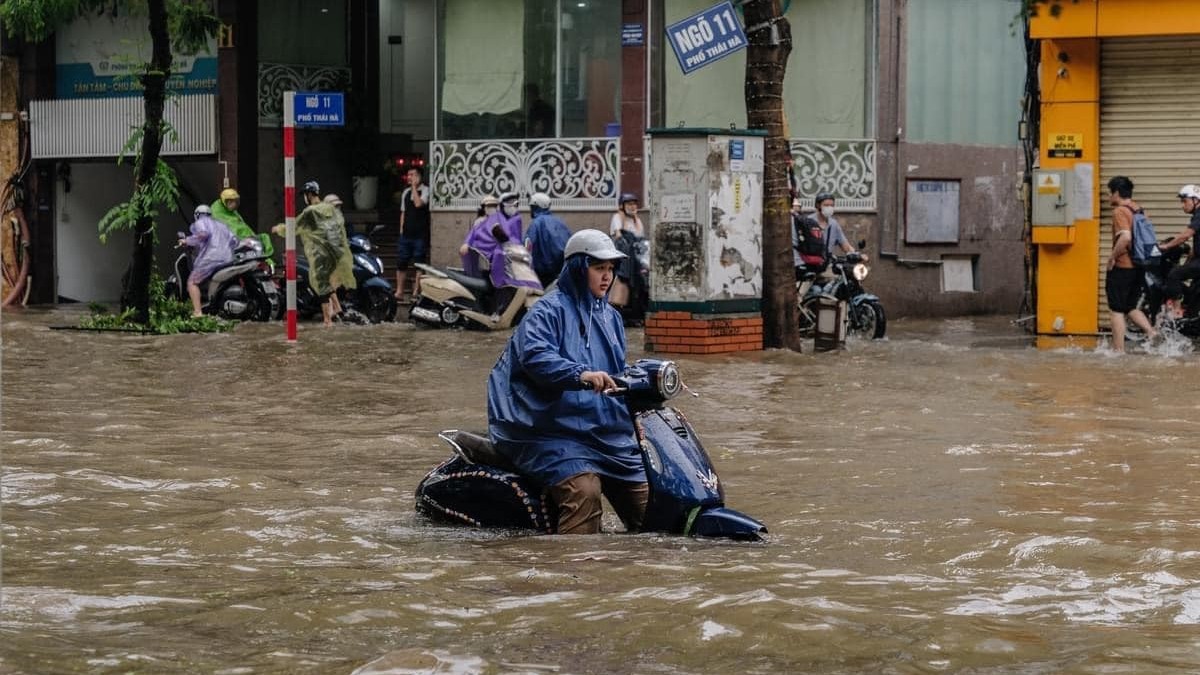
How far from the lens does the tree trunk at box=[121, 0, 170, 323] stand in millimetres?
20281

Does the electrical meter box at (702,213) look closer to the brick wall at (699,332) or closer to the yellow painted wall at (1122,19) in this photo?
the brick wall at (699,332)

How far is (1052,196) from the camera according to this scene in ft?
62.2

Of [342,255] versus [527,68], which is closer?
[342,255]

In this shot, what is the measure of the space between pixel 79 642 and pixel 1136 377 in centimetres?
1095

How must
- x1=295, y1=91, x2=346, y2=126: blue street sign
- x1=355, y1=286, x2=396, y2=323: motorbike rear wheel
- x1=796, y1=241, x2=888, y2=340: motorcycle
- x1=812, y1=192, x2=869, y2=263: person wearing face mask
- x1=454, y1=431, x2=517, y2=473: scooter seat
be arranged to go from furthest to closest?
x1=355, y1=286, x2=396, y2=323: motorbike rear wheel, x1=812, y1=192, x2=869, y2=263: person wearing face mask, x1=295, y1=91, x2=346, y2=126: blue street sign, x1=796, y1=241, x2=888, y2=340: motorcycle, x1=454, y1=431, x2=517, y2=473: scooter seat

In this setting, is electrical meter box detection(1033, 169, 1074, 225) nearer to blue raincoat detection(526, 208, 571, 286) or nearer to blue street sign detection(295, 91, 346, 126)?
blue raincoat detection(526, 208, 571, 286)

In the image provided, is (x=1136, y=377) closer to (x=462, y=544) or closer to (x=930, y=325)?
(x=930, y=325)

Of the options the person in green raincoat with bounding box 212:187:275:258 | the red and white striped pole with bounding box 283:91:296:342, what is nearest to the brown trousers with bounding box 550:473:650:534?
the red and white striped pole with bounding box 283:91:296:342

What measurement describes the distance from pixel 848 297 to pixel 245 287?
287 inches

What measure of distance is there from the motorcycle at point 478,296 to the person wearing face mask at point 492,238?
166mm

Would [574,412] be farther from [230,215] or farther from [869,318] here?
[230,215]

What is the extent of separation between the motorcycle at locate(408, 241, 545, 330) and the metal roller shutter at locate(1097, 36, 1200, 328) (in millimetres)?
6091

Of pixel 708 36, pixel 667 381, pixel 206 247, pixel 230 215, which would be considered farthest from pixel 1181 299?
pixel 667 381

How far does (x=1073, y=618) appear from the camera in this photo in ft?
20.8
